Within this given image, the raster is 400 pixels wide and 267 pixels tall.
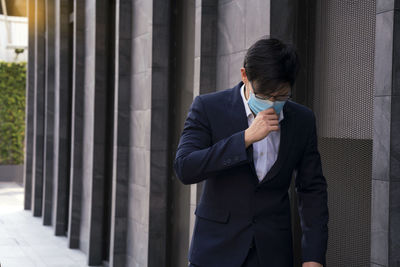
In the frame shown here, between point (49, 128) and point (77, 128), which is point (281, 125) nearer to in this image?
point (77, 128)

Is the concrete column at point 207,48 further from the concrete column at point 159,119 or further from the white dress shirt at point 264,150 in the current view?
the white dress shirt at point 264,150

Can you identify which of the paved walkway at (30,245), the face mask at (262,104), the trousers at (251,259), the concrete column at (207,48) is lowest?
the paved walkway at (30,245)

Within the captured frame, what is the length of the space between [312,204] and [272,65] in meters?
0.68

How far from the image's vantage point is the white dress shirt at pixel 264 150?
2717mm

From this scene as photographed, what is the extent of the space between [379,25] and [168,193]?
4.24m

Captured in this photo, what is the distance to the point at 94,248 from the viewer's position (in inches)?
366

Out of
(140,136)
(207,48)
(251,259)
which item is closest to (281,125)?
(251,259)

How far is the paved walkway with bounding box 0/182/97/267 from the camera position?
9297 mm

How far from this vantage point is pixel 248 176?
106 inches

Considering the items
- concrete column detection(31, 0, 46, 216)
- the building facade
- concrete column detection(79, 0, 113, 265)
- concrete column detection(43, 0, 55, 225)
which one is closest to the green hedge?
the building facade

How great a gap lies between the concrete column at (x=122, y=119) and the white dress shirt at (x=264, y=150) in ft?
18.1

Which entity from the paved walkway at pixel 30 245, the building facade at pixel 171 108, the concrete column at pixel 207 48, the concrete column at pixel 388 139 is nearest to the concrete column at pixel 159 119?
the building facade at pixel 171 108

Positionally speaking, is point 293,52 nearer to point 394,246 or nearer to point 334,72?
point 394,246

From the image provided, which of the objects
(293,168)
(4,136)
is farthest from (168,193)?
(4,136)
